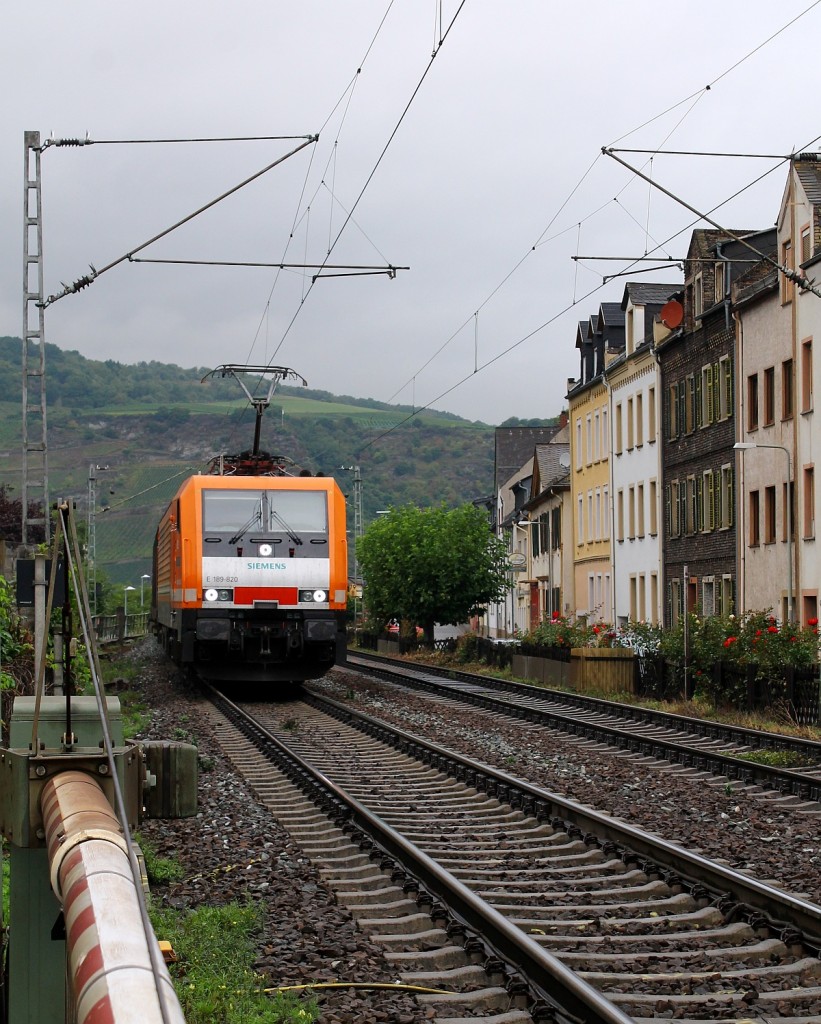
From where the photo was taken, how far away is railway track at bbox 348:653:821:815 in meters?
14.6

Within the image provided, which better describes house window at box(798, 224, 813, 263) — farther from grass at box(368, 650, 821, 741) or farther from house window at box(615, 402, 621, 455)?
house window at box(615, 402, 621, 455)

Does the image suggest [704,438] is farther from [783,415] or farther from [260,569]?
[260,569]

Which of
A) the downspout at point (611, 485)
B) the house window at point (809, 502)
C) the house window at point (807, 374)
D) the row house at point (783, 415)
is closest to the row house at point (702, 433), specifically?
the row house at point (783, 415)

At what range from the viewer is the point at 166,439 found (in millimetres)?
153875

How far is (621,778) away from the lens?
49.6 feet

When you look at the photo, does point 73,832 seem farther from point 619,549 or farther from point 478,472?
point 478,472

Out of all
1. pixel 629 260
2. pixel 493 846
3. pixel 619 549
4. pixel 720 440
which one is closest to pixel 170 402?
pixel 619 549

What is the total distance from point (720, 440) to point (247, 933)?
36.0 m

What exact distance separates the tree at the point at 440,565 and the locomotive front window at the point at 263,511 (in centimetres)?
2280

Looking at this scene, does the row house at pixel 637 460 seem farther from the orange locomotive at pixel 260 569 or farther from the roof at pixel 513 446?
the roof at pixel 513 446

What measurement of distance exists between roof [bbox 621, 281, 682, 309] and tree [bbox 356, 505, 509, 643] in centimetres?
924

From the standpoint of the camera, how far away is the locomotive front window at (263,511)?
82.4 feet

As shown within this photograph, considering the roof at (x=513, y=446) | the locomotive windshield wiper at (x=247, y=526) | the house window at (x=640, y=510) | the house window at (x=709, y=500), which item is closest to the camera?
the locomotive windshield wiper at (x=247, y=526)

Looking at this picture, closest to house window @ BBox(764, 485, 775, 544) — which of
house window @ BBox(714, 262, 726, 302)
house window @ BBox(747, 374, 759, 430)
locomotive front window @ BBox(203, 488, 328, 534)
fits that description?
house window @ BBox(747, 374, 759, 430)
